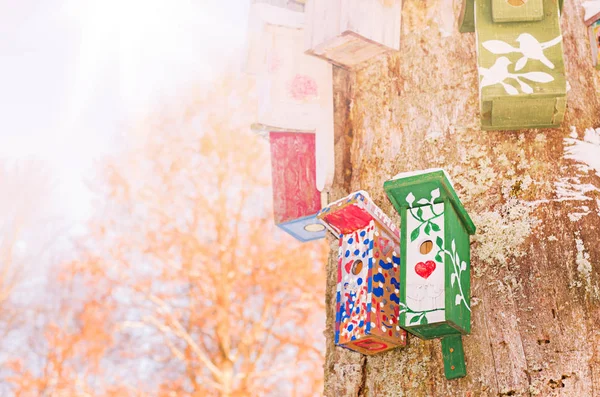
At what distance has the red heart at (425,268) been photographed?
1593 mm

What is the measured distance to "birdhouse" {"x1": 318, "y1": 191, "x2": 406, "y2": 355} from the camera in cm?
170

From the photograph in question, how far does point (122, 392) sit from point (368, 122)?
5476 millimetres

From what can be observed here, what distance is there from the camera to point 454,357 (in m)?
1.67

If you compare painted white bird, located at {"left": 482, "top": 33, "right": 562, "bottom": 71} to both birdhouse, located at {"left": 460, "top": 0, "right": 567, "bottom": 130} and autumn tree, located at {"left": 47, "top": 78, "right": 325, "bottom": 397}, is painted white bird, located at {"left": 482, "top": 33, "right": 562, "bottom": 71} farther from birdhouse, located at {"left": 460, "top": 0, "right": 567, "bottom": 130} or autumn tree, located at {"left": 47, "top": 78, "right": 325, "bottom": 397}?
autumn tree, located at {"left": 47, "top": 78, "right": 325, "bottom": 397}

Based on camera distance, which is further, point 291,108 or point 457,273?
point 291,108

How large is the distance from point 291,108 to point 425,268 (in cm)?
108

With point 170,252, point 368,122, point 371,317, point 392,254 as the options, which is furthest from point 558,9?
point 170,252

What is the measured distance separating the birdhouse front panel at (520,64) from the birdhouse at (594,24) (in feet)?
0.85

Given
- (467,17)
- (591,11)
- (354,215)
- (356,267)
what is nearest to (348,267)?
(356,267)

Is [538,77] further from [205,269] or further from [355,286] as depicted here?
[205,269]

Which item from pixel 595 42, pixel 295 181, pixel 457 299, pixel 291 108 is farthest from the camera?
pixel 295 181

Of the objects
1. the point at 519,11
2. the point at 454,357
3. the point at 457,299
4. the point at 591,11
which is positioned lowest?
the point at 454,357

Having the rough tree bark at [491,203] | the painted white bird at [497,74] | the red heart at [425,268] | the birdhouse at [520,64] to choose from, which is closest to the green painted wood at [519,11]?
the birdhouse at [520,64]

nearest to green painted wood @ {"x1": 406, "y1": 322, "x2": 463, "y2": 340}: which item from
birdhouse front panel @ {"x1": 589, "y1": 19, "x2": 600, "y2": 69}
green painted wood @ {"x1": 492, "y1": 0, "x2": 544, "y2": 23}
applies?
green painted wood @ {"x1": 492, "y1": 0, "x2": 544, "y2": 23}
